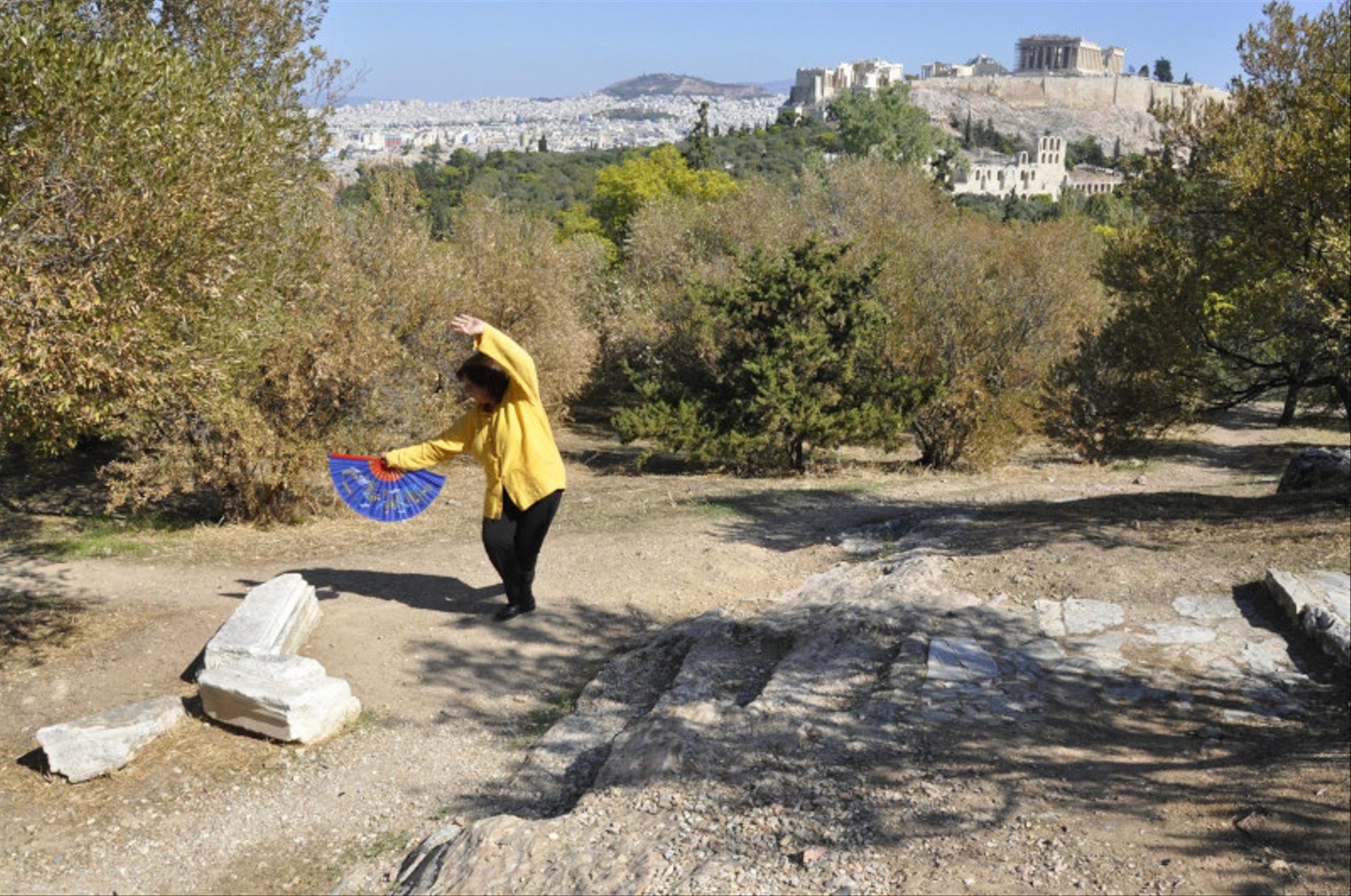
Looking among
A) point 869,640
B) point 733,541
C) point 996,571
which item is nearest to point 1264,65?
point 996,571

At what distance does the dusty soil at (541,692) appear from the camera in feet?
15.7

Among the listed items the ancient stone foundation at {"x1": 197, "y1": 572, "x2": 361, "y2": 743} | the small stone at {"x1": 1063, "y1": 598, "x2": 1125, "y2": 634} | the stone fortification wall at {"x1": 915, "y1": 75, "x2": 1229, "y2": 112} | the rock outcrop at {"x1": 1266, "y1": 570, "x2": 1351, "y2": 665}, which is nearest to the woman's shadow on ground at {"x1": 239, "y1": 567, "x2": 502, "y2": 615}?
the ancient stone foundation at {"x1": 197, "y1": 572, "x2": 361, "y2": 743}

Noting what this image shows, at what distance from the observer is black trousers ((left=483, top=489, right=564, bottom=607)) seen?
334 inches

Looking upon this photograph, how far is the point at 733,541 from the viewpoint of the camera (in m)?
11.5

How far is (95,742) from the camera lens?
21.8 ft

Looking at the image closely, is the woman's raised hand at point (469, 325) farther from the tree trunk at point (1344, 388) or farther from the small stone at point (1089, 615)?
the tree trunk at point (1344, 388)

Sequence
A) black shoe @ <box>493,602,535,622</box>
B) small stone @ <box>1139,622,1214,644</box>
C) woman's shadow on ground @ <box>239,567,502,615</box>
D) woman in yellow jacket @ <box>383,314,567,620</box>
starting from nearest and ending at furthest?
small stone @ <box>1139,622,1214,644</box> < woman in yellow jacket @ <box>383,314,567,620</box> < black shoe @ <box>493,602,535,622</box> < woman's shadow on ground @ <box>239,567,502,615</box>

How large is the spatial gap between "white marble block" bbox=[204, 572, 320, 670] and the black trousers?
1554 millimetres

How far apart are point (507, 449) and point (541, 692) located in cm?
188

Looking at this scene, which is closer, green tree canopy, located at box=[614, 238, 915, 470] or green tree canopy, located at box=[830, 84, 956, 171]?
green tree canopy, located at box=[614, 238, 915, 470]

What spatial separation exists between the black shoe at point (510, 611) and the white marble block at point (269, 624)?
1512mm

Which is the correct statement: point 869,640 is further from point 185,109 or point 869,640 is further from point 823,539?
point 185,109

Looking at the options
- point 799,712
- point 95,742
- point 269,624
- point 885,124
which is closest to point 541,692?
point 269,624

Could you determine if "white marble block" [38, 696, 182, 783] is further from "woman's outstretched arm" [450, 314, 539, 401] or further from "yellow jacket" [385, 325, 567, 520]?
"woman's outstretched arm" [450, 314, 539, 401]
